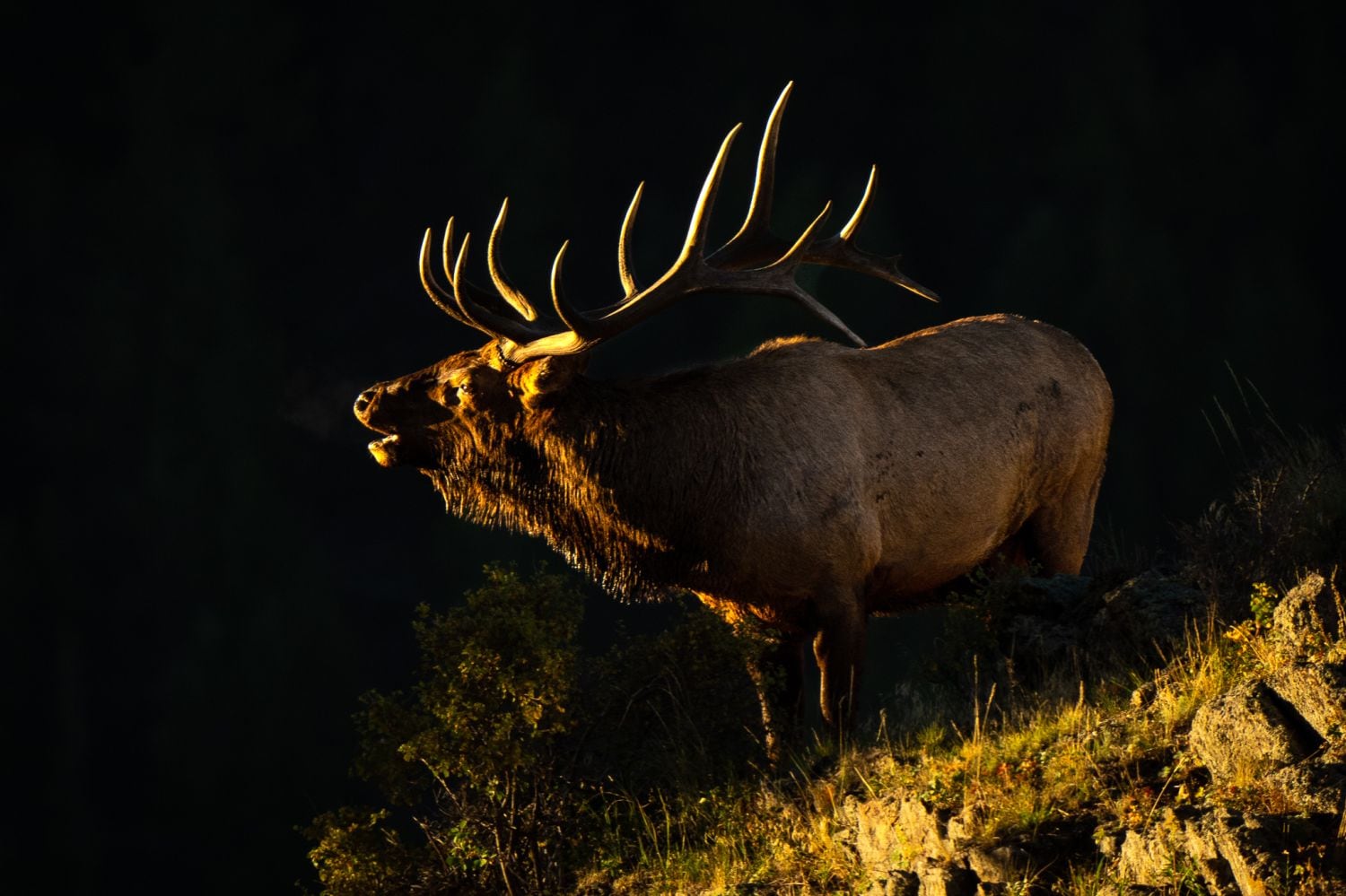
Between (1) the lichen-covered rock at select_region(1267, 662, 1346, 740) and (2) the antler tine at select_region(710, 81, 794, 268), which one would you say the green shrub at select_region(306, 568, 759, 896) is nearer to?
(2) the antler tine at select_region(710, 81, 794, 268)

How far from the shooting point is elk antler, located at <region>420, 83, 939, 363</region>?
24.8 ft

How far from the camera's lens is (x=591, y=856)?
24.1 ft

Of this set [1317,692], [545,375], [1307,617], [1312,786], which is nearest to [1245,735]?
[1317,692]

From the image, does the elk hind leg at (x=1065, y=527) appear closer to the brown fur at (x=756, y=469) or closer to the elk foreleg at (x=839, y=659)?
the brown fur at (x=756, y=469)

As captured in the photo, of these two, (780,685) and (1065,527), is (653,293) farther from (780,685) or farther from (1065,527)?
(1065,527)

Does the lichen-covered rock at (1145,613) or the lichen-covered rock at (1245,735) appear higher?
the lichen-covered rock at (1245,735)

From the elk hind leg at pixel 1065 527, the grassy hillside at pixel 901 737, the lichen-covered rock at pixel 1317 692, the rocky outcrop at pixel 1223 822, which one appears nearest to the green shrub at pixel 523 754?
the grassy hillside at pixel 901 737

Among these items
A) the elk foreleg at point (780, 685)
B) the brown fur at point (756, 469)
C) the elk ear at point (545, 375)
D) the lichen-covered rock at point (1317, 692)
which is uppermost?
the elk ear at point (545, 375)

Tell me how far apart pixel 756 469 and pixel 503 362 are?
1.38 m

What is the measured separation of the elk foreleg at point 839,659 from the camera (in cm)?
749

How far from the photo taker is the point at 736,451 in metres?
7.70

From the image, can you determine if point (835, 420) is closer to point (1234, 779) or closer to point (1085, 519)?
point (1085, 519)

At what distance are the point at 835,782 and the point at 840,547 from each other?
1319 millimetres

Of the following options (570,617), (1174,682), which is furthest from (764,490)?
(1174,682)
